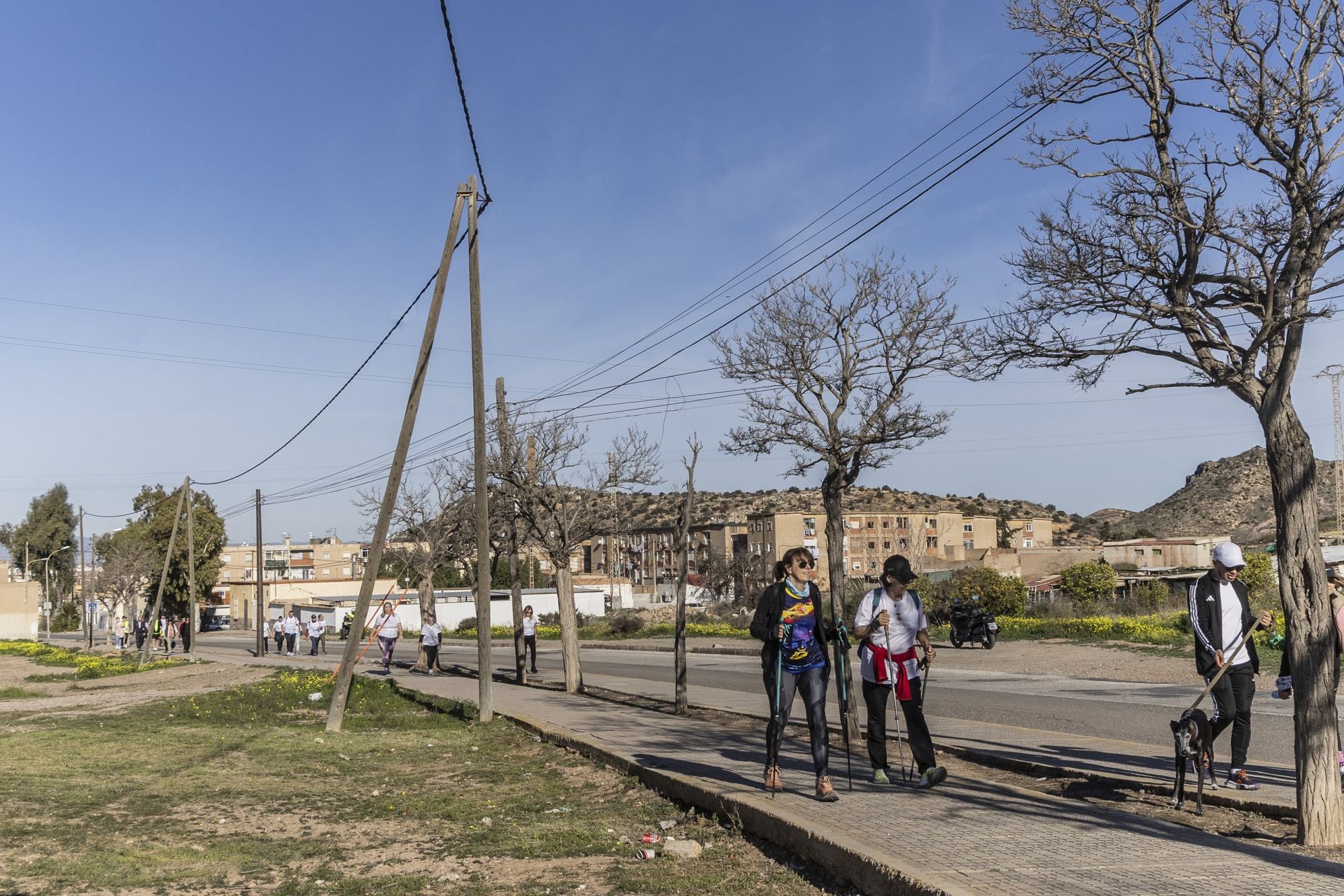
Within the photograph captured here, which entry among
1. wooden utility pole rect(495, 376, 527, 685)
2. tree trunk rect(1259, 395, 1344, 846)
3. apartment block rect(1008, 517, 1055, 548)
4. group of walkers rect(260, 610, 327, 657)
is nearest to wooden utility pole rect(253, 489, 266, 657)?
group of walkers rect(260, 610, 327, 657)

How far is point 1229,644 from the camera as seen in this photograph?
332 inches

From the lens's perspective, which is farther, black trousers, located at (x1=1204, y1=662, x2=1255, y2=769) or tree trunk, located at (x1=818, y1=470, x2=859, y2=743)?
tree trunk, located at (x1=818, y1=470, x2=859, y2=743)

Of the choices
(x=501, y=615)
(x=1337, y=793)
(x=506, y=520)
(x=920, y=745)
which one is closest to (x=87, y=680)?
(x=506, y=520)

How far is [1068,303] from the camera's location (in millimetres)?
7402

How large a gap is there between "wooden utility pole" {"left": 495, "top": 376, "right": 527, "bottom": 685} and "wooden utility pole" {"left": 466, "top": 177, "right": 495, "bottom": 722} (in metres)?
3.48

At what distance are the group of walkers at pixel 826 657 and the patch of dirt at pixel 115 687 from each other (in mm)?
12265

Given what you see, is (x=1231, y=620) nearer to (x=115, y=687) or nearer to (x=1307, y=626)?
(x=1307, y=626)

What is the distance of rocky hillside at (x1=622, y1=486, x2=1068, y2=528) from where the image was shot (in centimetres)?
11256

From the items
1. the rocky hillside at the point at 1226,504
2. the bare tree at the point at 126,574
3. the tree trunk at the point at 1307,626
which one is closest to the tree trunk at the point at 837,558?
the tree trunk at the point at 1307,626

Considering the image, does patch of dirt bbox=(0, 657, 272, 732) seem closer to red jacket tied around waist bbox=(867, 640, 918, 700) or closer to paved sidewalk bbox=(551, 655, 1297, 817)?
paved sidewalk bbox=(551, 655, 1297, 817)

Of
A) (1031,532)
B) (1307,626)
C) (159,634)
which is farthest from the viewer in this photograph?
(1031,532)

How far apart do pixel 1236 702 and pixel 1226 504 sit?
9109cm

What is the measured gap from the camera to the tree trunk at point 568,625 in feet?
64.7

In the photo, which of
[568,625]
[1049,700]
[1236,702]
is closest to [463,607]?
[568,625]
